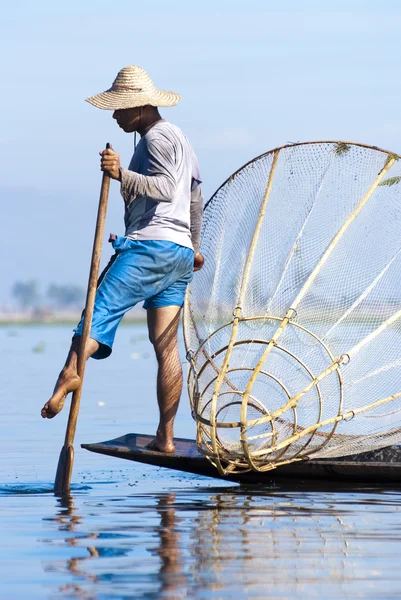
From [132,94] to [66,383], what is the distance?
1647mm

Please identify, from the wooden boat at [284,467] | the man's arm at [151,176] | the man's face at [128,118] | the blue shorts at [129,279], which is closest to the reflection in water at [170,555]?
the wooden boat at [284,467]

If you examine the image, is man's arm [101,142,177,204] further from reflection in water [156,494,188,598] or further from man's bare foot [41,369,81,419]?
reflection in water [156,494,188,598]

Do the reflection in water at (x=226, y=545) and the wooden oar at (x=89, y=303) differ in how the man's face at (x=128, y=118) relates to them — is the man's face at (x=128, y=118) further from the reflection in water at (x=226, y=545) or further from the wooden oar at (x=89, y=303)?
the reflection in water at (x=226, y=545)

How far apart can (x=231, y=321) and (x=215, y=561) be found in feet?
9.00

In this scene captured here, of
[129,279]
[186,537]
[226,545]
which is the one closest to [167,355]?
[129,279]

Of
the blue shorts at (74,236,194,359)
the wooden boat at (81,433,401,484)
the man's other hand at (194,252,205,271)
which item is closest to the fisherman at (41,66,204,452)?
the blue shorts at (74,236,194,359)

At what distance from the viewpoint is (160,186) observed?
737 centimetres

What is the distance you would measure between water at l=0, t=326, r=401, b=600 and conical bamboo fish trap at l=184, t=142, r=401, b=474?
0.40 metres

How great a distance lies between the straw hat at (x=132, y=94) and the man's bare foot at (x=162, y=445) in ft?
6.19

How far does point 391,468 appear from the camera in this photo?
759cm

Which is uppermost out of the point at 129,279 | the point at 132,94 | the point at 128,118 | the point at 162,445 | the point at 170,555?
the point at 132,94

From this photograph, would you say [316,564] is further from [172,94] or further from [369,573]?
[172,94]

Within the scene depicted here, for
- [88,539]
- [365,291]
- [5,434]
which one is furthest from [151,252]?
[5,434]

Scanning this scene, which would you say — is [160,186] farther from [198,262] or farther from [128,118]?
[198,262]
